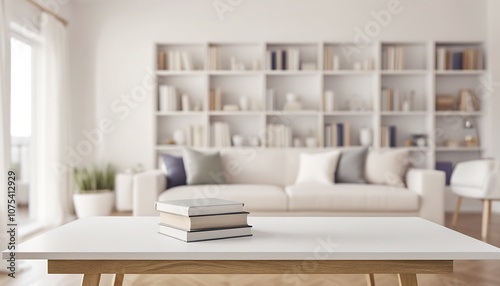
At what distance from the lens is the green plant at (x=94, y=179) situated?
5820 mm

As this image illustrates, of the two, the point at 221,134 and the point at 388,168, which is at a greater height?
the point at 221,134

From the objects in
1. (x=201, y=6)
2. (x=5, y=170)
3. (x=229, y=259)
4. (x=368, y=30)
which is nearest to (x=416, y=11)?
(x=368, y=30)

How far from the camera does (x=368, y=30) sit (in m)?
6.36

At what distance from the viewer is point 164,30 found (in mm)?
6418

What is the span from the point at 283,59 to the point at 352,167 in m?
2.09

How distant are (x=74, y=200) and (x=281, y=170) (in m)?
2.41

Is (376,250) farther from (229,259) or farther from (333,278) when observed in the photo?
(333,278)

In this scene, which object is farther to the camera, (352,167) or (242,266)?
(352,167)

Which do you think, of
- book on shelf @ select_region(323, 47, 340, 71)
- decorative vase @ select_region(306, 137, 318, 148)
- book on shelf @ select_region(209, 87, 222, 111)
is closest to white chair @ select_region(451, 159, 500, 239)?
decorative vase @ select_region(306, 137, 318, 148)

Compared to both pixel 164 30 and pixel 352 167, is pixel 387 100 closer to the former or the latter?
pixel 352 167

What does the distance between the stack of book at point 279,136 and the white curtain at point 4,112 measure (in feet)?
10.3

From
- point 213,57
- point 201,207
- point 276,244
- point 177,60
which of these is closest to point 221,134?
point 213,57

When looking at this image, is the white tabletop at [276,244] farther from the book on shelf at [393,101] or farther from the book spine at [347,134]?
the book on shelf at [393,101]

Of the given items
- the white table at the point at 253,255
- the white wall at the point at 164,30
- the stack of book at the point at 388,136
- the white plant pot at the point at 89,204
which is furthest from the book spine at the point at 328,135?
the white table at the point at 253,255
